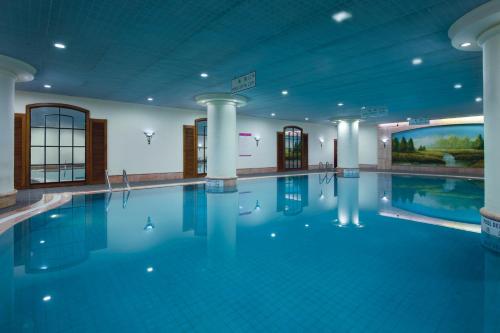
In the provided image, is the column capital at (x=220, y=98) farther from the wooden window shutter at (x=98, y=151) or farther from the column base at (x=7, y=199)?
the column base at (x=7, y=199)

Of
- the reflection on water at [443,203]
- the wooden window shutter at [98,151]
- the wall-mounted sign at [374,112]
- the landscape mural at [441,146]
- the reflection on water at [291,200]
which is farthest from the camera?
the landscape mural at [441,146]

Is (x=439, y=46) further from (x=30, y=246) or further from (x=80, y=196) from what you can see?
(x=80, y=196)

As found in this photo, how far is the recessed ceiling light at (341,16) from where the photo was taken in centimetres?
479

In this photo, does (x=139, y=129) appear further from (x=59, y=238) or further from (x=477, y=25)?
(x=477, y=25)

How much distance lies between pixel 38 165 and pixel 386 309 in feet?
90.2

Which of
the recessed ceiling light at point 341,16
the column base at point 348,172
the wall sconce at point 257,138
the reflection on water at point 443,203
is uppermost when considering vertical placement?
the recessed ceiling light at point 341,16

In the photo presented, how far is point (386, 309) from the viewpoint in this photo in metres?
2.72

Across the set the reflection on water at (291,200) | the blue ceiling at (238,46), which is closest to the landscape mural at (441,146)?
the blue ceiling at (238,46)

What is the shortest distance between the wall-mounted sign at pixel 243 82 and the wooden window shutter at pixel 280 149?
10909mm

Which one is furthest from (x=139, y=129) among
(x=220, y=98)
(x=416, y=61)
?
(x=416, y=61)

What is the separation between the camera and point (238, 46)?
618cm

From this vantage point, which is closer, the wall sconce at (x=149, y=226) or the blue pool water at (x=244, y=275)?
the blue pool water at (x=244, y=275)

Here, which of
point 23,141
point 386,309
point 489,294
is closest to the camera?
point 386,309

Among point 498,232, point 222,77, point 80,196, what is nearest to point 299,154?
point 222,77
